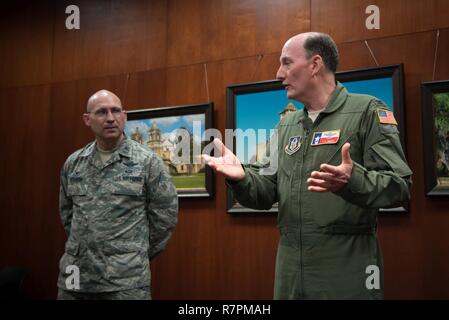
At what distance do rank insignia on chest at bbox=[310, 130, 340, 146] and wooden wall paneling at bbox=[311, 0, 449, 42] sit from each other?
75.0 inches

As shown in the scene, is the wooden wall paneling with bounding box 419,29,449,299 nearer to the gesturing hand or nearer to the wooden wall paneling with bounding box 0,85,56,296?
the gesturing hand

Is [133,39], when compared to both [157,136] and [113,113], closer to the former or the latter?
[157,136]

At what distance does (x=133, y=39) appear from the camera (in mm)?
4840

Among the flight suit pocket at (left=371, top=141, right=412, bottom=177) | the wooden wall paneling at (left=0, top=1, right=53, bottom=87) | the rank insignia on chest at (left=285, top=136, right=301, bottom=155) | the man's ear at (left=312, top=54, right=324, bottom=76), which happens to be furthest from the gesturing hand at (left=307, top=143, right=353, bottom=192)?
the wooden wall paneling at (left=0, top=1, right=53, bottom=87)

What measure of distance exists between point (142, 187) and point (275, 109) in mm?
1549

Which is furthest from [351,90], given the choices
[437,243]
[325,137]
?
[325,137]

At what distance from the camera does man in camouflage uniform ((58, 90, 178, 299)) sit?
2.67m

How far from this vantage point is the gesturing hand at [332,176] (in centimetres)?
168

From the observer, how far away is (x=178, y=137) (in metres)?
4.43

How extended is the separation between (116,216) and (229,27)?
7.40 feet

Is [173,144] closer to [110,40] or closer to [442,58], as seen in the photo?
[110,40]

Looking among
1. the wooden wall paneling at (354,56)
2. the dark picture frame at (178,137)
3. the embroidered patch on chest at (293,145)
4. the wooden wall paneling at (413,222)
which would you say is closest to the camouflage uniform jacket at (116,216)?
the embroidered patch on chest at (293,145)

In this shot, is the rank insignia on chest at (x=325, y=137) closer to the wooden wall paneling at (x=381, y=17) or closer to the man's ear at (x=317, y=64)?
the man's ear at (x=317, y=64)
